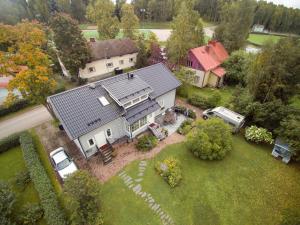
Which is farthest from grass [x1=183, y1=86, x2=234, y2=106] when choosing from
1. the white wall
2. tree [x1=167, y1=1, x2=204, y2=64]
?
the white wall

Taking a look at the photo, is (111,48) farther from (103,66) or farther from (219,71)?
(219,71)

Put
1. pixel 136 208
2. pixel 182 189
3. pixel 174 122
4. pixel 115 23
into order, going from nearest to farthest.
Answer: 1. pixel 136 208
2. pixel 182 189
3. pixel 174 122
4. pixel 115 23

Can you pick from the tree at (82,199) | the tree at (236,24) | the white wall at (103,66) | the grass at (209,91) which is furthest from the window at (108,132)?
the tree at (236,24)

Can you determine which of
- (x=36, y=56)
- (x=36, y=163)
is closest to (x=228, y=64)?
(x=36, y=56)

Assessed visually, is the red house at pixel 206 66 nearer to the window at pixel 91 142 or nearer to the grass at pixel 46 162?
the window at pixel 91 142

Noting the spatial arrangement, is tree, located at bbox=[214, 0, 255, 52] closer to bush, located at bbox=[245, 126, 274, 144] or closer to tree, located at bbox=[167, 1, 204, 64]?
tree, located at bbox=[167, 1, 204, 64]

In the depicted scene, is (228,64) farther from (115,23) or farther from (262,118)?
(115,23)

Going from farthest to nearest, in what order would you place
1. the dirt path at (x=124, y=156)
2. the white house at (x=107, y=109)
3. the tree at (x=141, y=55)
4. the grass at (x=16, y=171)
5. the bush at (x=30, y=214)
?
the tree at (x=141, y=55)
the dirt path at (x=124, y=156)
the white house at (x=107, y=109)
the grass at (x=16, y=171)
the bush at (x=30, y=214)
